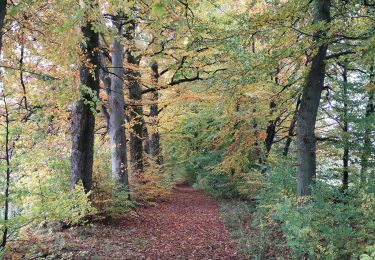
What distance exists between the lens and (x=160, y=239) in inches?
305

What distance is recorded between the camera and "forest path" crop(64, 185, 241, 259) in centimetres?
636

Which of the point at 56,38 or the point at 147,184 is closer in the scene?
the point at 56,38

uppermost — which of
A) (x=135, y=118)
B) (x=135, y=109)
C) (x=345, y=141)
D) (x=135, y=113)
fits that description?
(x=135, y=109)

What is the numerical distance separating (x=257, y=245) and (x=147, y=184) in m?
6.56

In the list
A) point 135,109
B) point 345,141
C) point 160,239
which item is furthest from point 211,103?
point 160,239

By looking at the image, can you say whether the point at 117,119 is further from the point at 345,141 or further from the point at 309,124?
the point at 345,141

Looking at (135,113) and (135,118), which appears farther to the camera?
(135,113)

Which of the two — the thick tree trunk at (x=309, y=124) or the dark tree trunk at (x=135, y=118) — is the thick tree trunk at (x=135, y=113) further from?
the thick tree trunk at (x=309, y=124)

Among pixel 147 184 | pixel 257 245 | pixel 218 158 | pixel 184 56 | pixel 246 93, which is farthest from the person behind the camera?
pixel 218 158

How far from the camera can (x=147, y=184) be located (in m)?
12.8

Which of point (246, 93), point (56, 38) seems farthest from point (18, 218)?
point (246, 93)

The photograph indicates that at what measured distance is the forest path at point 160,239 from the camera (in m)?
6.36

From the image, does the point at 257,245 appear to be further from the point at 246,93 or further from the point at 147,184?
the point at 147,184

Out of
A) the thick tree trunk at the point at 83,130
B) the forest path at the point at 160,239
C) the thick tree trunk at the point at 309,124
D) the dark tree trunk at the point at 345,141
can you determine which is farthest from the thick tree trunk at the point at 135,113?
the dark tree trunk at the point at 345,141
